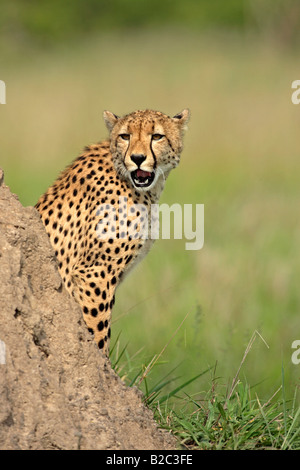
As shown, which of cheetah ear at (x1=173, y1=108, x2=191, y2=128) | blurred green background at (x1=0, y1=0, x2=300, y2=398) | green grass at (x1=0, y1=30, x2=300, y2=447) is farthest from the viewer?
blurred green background at (x1=0, y1=0, x2=300, y2=398)

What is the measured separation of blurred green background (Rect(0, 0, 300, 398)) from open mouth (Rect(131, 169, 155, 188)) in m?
0.70

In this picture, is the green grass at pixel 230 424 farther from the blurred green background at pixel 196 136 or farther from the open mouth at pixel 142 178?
the open mouth at pixel 142 178

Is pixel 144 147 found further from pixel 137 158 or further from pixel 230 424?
pixel 230 424

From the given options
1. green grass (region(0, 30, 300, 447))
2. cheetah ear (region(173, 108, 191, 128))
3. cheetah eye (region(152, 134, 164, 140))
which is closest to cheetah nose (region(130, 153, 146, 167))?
cheetah eye (region(152, 134, 164, 140))

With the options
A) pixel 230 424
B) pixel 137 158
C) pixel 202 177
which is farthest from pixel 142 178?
pixel 202 177

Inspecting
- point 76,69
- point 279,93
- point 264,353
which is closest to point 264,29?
point 76,69

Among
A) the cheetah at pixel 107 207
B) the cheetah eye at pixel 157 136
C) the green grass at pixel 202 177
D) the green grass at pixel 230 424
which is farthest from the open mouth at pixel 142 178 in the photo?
the green grass at pixel 230 424

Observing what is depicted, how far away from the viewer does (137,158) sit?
193 inches

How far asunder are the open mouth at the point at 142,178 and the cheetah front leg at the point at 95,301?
1.74 ft

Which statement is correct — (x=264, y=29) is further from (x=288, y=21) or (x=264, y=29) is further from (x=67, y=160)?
(x=67, y=160)

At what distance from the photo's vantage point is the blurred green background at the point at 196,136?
7.64 metres

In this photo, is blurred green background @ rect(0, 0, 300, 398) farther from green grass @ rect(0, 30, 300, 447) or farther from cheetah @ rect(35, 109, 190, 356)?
cheetah @ rect(35, 109, 190, 356)

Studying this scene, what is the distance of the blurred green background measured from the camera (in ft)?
25.1

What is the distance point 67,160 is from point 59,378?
35.3ft
